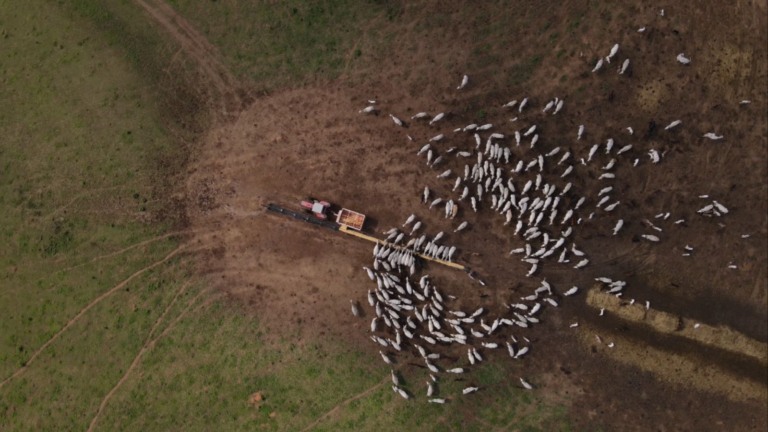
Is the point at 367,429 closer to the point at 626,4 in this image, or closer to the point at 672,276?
the point at 672,276

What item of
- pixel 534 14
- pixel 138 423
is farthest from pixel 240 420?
pixel 534 14

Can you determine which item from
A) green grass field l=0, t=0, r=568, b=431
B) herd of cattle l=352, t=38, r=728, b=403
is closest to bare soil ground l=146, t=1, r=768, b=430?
herd of cattle l=352, t=38, r=728, b=403

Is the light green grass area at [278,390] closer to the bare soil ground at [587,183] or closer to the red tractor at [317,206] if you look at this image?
the bare soil ground at [587,183]

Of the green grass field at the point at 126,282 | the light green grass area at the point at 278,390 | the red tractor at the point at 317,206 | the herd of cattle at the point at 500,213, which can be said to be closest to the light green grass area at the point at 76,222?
the green grass field at the point at 126,282

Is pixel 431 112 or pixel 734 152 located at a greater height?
pixel 734 152

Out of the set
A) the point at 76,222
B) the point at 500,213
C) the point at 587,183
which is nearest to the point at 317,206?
the point at 500,213

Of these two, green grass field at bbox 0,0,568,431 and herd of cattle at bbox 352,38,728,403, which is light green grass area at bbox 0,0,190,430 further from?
herd of cattle at bbox 352,38,728,403
